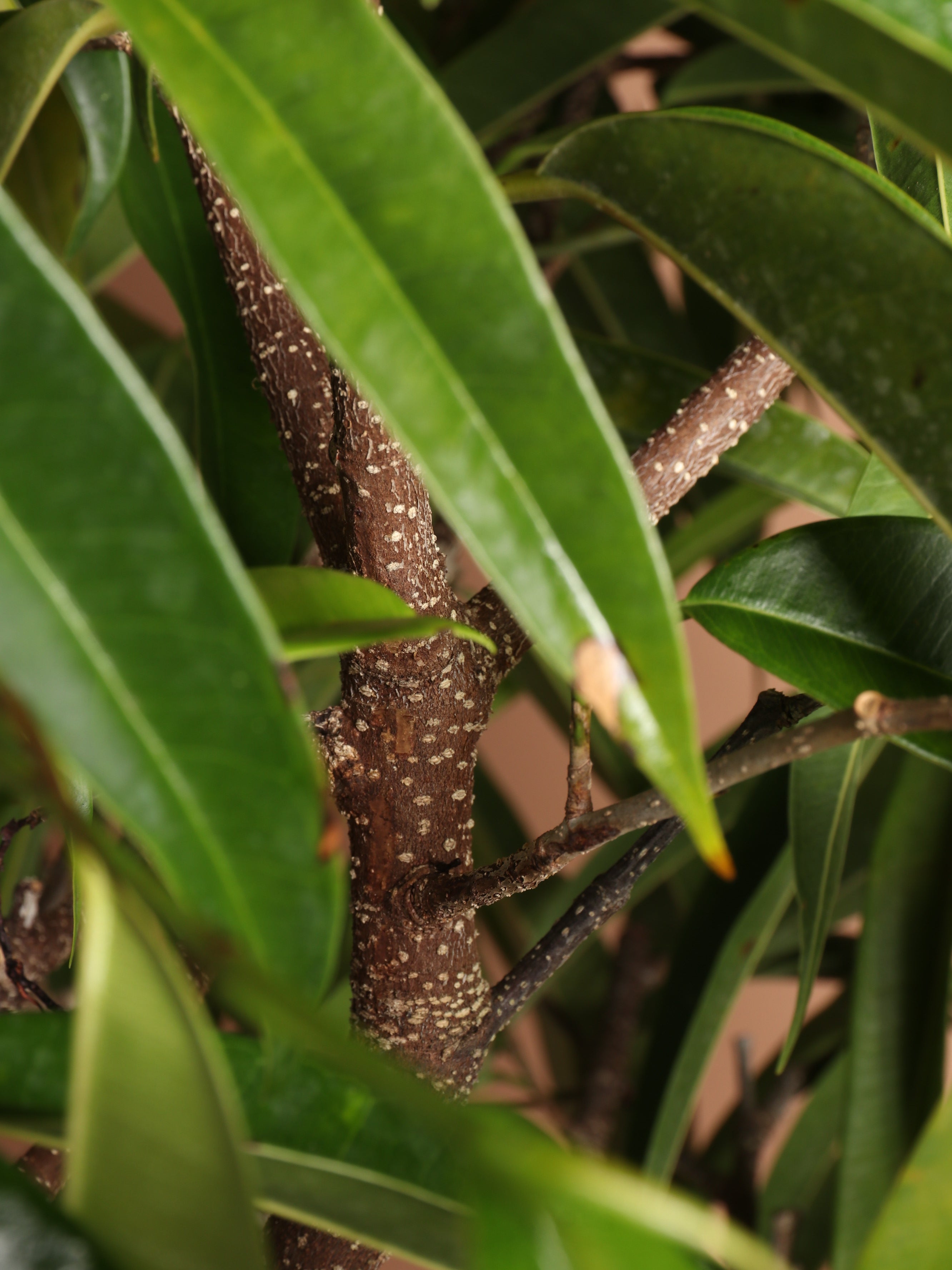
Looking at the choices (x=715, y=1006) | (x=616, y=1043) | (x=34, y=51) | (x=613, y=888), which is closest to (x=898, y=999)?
(x=715, y=1006)

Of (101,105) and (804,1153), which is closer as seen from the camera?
(101,105)

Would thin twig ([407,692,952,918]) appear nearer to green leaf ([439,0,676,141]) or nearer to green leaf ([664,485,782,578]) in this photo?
green leaf ([664,485,782,578])

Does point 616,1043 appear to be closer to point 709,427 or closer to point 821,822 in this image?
point 821,822

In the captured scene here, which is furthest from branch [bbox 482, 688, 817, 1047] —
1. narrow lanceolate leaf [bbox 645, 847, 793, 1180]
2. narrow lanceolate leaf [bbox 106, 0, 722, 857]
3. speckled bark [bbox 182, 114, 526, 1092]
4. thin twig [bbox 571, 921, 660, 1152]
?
thin twig [bbox 571, 921, 660, 1152]

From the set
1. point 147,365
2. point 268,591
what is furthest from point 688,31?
point 268,591

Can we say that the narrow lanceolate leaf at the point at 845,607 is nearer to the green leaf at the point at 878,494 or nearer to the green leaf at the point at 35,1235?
the green leaf at the point at 878,494

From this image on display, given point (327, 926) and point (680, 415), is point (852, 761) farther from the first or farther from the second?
point (327, 926)
